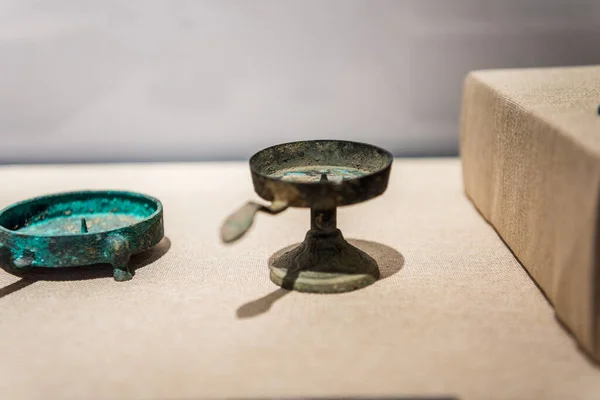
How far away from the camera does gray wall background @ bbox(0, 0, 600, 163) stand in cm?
263

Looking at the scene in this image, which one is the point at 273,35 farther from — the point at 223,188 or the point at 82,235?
the point at 82,235

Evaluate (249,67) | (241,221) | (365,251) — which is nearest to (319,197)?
(241,221)

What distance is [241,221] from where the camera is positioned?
1446 mm

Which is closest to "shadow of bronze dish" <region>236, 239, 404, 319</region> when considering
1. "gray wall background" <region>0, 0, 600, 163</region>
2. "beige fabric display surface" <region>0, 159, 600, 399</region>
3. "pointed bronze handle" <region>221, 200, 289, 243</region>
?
"beige fabric display surface" <region>0, 159, 600, 399</region>

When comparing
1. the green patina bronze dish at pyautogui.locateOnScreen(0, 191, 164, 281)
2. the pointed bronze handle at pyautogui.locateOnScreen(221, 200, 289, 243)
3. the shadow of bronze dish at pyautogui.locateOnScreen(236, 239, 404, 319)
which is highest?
the pointed bronze handle at pyautogui.locateOnScreen(221, 200, 289, 243)

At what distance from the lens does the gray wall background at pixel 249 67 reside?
8.63ft

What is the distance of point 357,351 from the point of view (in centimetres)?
140

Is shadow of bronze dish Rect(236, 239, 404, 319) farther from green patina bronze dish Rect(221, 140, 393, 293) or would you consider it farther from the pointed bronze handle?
the pointed bronze handle

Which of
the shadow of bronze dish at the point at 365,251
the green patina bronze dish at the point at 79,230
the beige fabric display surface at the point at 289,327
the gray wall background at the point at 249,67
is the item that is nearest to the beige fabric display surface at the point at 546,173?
the beige fabric display surface at the point at 289,327

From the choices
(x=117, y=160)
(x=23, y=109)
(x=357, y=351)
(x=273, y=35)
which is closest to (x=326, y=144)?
(x=357, y=351)

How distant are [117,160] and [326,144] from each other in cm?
123

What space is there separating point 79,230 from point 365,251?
72 cm

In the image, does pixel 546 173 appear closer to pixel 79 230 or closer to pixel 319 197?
pixel 319 197

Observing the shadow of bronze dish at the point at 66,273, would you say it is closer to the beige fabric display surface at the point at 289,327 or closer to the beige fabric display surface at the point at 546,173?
the beige fabric display surface at the point at 289,327
